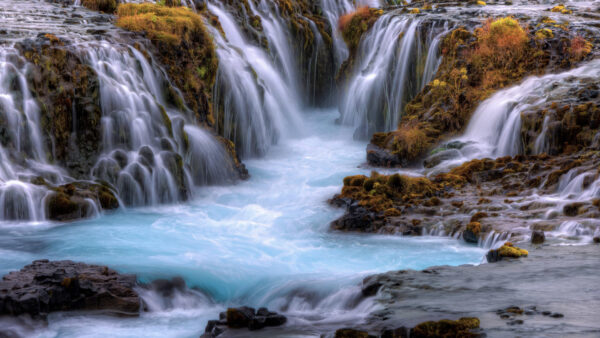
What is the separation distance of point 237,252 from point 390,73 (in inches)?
413

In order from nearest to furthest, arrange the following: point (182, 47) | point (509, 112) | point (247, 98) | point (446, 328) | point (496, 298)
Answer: point (446, 328) < point (496, 298) < point (509, 112) < point (182, 47) < point (247, 98)

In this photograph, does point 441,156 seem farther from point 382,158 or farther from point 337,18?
point 337,18

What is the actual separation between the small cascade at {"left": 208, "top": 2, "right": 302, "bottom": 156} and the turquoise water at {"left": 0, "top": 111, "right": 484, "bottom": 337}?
2.54 metres

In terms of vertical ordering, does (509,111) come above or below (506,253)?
above

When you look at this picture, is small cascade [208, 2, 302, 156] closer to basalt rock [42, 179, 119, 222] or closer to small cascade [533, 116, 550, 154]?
basalt rock [42, 179, 119, 222]

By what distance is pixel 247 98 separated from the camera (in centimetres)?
1681

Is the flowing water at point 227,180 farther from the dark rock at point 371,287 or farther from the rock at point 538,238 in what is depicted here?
the rock at point 538,238

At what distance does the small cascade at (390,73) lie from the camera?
18188mm

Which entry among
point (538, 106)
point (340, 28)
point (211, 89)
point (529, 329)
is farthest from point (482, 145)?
point (340, 28)

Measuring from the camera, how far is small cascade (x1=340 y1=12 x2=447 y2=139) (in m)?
18.2

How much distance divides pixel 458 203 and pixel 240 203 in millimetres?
4481

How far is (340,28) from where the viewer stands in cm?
2402

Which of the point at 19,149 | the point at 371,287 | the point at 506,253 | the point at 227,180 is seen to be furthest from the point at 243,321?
the point at 227,180

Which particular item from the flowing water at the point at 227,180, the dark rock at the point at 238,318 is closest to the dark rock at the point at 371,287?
the flowing water at the point at 227,180
